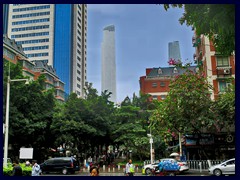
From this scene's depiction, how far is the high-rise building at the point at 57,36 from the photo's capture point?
59250 mm

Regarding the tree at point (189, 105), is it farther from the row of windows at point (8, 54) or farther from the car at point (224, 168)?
the row of windows at point (8, 54)

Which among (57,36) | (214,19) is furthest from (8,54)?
(214,19)

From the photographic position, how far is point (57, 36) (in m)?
70.5

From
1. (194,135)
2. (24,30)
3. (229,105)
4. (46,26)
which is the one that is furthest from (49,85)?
(229,105)

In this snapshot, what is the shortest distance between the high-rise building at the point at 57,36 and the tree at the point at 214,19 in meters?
56.0

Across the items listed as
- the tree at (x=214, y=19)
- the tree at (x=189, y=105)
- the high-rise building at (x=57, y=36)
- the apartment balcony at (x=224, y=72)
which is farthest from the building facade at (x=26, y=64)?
the tree at (x=214, y=19)

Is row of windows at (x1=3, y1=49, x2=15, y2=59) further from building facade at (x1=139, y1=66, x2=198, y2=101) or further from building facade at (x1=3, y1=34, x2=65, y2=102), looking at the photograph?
building facade at (x1=139, y1=66, x2=198, y2=101)

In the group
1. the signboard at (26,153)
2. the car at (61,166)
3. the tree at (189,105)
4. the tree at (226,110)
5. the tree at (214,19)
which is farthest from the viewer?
the car at (61,166)

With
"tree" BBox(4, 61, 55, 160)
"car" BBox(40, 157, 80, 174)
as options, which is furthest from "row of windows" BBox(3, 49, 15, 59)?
"car" BBox(40, 157, 80, 174)

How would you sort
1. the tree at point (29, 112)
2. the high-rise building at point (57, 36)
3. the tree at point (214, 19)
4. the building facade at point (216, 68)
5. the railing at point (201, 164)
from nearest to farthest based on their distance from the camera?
the tree at point (214, 19), the railing at point (201, 164), the tree at point (29, 112), the building facade at point (216, 68), the high-rise building at point (57, 36)

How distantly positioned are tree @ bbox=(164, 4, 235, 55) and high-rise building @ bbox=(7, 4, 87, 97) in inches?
2206

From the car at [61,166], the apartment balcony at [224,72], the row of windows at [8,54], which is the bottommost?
the car at [61,166]

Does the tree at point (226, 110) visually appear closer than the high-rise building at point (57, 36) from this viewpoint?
Yes

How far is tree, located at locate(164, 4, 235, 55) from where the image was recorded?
5328 millimetres
